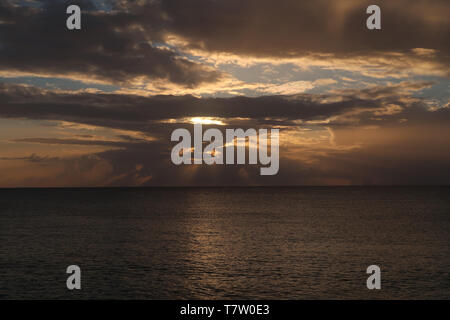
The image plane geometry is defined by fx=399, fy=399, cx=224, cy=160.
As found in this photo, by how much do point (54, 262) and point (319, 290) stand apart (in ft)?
108

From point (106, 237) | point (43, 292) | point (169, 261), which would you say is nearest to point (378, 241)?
point (169, 261)

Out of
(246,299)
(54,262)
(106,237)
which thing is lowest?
(246,299)

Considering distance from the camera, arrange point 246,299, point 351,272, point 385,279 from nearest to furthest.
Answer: point 246,299 < point 385,279 < point 351,272

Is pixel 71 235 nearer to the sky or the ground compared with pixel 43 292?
nearer to the sky

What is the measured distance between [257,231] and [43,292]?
52.6m

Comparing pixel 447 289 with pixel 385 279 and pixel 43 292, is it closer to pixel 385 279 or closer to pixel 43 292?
pixel 385 279

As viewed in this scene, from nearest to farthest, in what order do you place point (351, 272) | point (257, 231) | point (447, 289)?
1. point (447, 289)
2. point (351, 272)
3. point (257, 231)

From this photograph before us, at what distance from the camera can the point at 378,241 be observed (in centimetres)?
6844

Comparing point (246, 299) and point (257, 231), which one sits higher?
point (257, 231)

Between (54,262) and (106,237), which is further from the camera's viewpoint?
(106,237)

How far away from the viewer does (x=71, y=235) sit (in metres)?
76.4
